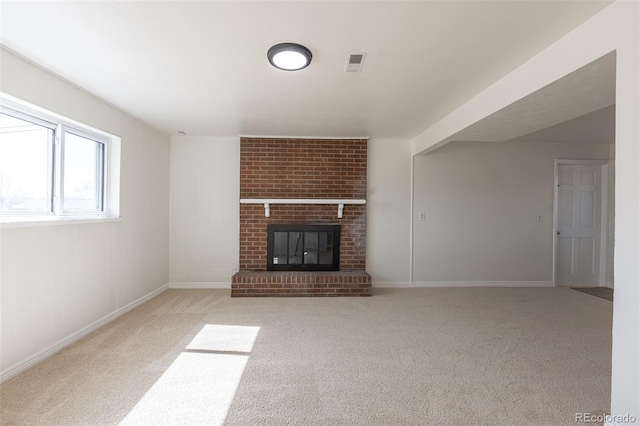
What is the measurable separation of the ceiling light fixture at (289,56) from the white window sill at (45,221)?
2.05 m

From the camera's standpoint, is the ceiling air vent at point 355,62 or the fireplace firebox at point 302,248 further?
the fireplace firebox at point 302,248

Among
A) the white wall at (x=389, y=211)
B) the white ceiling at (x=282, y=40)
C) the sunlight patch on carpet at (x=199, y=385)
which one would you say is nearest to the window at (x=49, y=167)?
the white ceiling at (x=282, y=40)

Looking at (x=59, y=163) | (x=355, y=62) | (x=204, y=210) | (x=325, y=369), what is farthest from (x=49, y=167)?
(x=325, y=369)

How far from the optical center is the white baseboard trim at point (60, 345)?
200cm

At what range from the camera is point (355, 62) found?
206cm

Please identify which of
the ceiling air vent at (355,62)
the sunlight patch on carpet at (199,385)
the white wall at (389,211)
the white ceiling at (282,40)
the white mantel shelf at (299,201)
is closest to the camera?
the white ceiling at (282,40)

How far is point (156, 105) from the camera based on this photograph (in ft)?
10.00

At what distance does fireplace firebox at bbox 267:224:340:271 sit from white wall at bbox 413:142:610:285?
1.33 meters

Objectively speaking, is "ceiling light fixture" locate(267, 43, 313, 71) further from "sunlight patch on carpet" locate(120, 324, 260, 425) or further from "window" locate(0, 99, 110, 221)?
"sunlight patch on carpet" locate(120, 324, 260, 425)

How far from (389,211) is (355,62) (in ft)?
9.24

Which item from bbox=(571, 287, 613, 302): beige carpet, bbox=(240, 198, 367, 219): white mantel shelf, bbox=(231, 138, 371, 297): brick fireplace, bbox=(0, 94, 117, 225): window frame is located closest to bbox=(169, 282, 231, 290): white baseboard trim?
bbox=(231, 138, 371, 297): brick fireplace

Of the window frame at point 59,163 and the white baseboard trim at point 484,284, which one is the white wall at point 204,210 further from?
the white baseboard trim at point 484,284

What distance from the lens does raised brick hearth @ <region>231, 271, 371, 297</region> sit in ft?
12.9

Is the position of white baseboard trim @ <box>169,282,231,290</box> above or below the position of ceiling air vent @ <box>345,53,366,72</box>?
below
